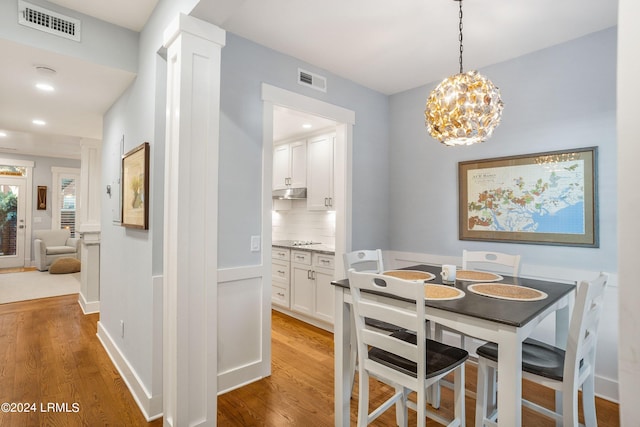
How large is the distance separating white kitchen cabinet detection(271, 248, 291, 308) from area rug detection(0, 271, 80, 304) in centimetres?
351

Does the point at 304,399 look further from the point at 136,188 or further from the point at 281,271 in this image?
the point at 281,271

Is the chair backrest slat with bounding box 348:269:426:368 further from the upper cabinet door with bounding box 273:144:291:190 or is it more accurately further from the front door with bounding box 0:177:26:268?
the front door with bounding box 0:177:26:268

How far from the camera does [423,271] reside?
2590mm

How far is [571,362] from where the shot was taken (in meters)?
1.55

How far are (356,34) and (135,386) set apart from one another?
3.08 metres

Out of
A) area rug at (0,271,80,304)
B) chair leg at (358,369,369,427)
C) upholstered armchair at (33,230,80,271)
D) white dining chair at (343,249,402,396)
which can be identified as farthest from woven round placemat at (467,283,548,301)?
upholstered armchair at (33,230,80,271)

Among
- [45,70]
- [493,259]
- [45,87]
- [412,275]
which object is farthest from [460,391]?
[45,87]

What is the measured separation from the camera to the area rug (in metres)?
5.09

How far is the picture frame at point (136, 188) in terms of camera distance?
2.20 metres

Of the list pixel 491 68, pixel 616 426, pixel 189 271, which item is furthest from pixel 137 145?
pixel 616 426

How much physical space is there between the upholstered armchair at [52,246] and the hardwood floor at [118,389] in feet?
13.0

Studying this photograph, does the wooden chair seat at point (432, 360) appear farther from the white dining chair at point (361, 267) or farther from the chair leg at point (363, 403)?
the white dining chair at point (361, 267)

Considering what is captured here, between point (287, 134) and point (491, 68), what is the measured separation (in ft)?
8.43

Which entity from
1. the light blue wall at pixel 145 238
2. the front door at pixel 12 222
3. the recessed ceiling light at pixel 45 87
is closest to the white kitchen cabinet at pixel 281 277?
the light blue wall at pixel 145 238
